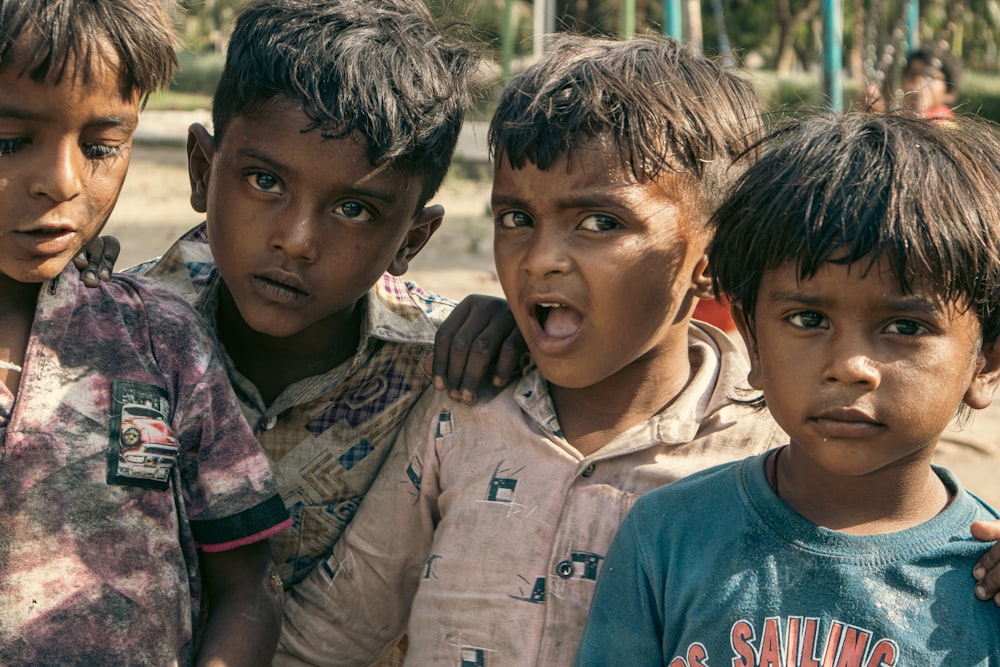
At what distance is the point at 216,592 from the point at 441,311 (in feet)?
3.03

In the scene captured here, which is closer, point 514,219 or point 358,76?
point 514,219

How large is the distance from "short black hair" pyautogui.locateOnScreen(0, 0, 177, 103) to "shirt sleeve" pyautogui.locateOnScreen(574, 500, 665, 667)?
1133 millimetres

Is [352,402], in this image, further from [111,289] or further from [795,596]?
[795,596]

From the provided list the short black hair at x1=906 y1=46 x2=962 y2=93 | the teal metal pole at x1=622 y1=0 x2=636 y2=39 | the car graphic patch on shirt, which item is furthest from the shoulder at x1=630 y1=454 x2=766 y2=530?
the short black hair at x1=906 y1=46 x2=962 y2=93

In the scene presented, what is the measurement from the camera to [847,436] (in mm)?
1681

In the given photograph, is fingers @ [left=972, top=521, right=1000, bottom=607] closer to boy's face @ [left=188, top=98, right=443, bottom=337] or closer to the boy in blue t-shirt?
the boy in blue t-shirt

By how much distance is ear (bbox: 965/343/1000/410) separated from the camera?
177 cm

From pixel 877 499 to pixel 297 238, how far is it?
1.16m

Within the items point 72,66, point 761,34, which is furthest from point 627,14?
point 761,34

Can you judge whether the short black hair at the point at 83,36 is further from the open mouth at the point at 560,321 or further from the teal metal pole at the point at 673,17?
the teal metal pole at the point at 673,17

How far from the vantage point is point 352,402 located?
8.23 ft

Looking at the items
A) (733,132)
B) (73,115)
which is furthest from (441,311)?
(73,115)

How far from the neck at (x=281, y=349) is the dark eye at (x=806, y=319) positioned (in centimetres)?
110

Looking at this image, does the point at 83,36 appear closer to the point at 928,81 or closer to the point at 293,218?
the point at 293,218
